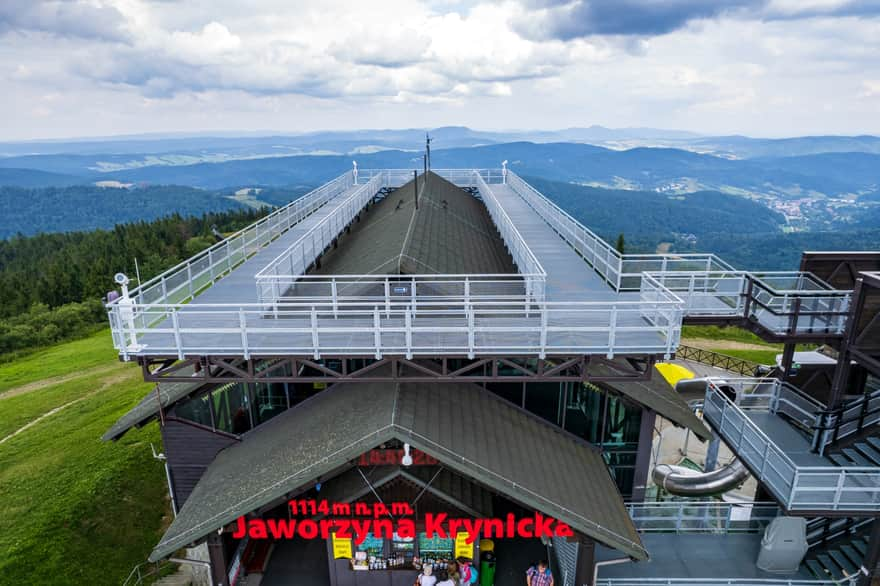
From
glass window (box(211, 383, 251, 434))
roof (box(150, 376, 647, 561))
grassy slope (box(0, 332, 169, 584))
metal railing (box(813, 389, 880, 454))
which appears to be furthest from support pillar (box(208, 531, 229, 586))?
metal railing (box(813, 389, 880, 454))

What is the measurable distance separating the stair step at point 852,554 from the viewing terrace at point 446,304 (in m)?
6.01

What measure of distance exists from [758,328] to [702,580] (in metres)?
7.60

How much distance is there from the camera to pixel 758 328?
16.2 m

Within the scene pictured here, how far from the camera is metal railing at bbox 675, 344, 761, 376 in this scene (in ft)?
111

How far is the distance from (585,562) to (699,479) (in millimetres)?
9415

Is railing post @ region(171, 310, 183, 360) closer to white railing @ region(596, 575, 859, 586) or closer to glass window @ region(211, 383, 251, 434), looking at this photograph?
glass window @ region(211, 383, 251, 434)

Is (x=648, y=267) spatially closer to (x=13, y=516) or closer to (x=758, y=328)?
(x=758, y=328)

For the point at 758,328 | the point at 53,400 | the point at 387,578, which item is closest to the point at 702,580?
the point at 758,328

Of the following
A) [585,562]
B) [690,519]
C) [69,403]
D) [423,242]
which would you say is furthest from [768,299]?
[69,403]

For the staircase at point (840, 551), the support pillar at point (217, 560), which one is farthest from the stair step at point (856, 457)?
the support pillar at point (217, 560)

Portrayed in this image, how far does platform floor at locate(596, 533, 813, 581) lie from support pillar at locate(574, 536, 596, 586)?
1.29 metres

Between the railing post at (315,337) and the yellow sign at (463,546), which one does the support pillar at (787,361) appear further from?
the railing post at (315,337)

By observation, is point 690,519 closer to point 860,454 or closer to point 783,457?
point 783,457

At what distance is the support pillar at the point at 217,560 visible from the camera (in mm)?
12672
